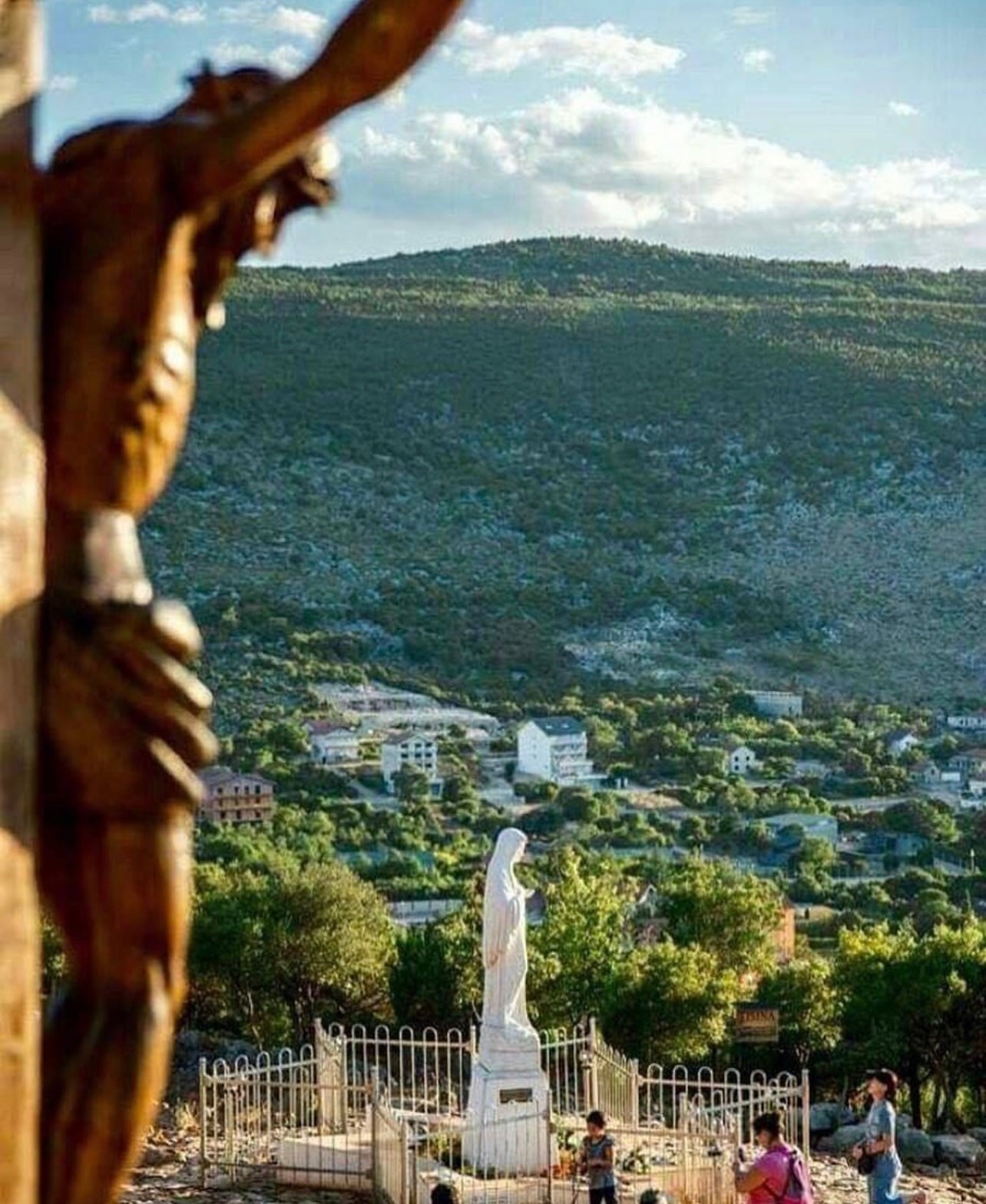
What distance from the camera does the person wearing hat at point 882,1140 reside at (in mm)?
11883

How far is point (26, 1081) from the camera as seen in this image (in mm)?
2139

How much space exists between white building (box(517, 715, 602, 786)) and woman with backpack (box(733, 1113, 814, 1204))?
186ft

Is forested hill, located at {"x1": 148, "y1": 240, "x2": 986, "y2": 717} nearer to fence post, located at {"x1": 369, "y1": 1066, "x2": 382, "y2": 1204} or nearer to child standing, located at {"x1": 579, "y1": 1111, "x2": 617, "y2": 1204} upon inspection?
fence post, located at {"x1": 369, "y1": 1066, "x2": 382, "y2": 1204}

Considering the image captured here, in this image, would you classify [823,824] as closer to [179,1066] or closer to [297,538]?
[297,538]

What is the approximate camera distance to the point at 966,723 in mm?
79250

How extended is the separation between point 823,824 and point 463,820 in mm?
8791

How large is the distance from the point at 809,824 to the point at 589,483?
104 feet

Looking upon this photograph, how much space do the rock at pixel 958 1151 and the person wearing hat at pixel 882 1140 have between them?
23.2ft

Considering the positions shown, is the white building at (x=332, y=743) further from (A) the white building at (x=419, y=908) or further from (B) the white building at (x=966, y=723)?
(A) the white building at (x=419, y=908)

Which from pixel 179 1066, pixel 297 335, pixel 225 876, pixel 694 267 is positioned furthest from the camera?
pixel 694 267

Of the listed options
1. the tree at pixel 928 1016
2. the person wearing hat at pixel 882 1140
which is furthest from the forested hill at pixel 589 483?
the person wearing hat at pixel 882 1140

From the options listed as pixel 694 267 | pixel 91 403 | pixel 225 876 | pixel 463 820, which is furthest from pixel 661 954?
pixel 694 267

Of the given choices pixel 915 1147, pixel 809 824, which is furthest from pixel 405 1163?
pixel 809 824

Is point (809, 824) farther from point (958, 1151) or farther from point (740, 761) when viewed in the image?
point (958, 1151)
